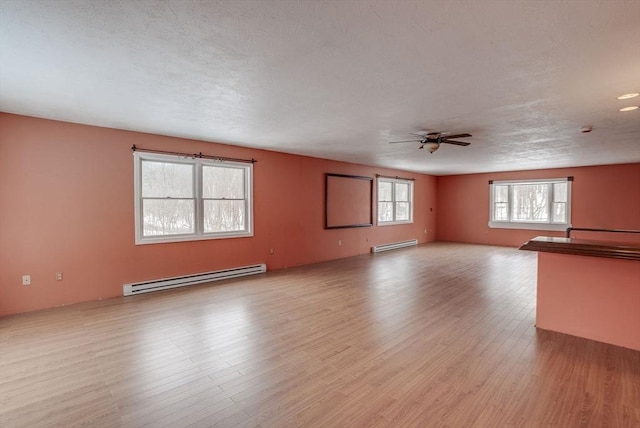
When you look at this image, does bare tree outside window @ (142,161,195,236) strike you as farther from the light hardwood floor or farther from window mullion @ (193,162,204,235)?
the light hardwood floor

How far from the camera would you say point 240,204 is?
19.5 ft

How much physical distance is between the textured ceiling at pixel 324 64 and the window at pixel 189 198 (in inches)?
30.7

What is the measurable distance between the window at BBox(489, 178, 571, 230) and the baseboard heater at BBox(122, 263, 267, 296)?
796 centimetres

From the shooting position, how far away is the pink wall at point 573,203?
25.6 ft

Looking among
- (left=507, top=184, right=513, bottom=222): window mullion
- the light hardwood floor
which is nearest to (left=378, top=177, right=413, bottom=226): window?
(left=507, top=184, right=513, bottom=222): window mullion

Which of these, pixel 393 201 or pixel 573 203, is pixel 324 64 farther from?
pixel 573 203

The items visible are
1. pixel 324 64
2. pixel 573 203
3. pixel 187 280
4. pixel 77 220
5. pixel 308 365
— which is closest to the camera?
pixel 324 64

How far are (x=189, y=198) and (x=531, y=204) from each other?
9.62m

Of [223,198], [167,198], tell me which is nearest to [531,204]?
[223,198]

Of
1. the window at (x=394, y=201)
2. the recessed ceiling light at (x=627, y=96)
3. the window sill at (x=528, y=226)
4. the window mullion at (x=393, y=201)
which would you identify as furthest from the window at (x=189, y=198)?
the window sill at (x=528, y=226)

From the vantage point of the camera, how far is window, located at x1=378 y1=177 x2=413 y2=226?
9.17 metres

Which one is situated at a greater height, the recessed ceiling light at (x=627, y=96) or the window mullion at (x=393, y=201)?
the recessed ceiling light at (x=627, y=96)

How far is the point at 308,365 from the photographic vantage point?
2.60 metres

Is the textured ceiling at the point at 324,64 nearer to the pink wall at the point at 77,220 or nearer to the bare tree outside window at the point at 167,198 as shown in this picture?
the pink wall at the point at 77,220
